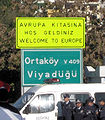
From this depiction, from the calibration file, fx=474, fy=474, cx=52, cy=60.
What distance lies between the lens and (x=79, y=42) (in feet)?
51.0

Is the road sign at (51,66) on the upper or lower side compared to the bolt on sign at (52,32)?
lower

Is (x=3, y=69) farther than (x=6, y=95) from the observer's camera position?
Yes

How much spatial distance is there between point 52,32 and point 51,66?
122cm

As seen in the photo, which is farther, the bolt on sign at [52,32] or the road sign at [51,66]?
the bolt on sign at [52,32]

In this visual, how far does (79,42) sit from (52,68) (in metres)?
1.30

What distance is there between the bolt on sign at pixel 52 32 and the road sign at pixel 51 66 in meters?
0.41

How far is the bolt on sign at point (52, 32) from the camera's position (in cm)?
1552

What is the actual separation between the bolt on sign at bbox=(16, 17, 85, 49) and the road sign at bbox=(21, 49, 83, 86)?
41cm

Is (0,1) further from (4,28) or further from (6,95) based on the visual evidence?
(6,95)

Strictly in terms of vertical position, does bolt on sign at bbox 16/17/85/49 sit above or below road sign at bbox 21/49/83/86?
above

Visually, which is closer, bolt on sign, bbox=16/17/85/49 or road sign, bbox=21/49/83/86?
road sign, bbox=21/49/83/86

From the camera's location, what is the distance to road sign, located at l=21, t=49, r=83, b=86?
15.0 metres

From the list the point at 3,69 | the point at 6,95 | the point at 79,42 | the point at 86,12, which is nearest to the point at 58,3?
the point at 86,12

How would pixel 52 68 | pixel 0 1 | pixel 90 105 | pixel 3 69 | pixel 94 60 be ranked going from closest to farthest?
pixel 90 105 < pixel 52 68 < pixel 94 60 < pixel 3 69 < pixel 0 1
